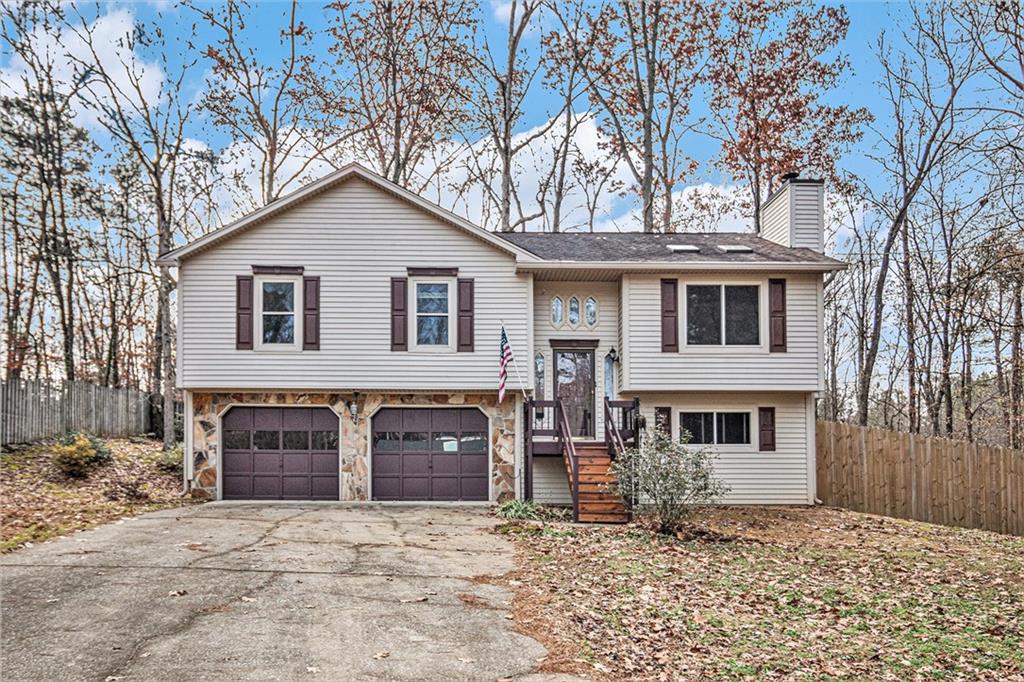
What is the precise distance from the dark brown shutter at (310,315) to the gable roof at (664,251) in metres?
4.58

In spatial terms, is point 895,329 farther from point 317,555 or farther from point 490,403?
point 317,555

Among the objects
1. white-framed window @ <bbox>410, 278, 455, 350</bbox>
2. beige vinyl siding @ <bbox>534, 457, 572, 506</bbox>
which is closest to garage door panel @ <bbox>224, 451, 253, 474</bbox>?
white-framed window @ <bbox>410, 278, 455, 350</bbox>

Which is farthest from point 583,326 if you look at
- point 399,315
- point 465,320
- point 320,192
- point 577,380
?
point 320,192

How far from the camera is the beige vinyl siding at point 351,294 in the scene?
17.0m

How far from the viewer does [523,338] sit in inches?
680

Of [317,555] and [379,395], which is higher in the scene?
[379,395]

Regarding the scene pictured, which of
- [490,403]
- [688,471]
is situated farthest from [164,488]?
[688,471]

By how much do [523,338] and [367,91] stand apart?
12.4 meters

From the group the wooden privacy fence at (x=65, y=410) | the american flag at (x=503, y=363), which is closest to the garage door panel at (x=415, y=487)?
the american flag at (x=503, y=363)

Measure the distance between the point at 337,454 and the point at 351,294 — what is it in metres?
3.39

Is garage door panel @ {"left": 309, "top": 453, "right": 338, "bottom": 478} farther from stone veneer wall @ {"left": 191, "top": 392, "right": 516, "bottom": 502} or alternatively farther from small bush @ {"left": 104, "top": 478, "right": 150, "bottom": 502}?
small bush @ {"left": 104, "top": 478, "right": 150, "bottom": 502}

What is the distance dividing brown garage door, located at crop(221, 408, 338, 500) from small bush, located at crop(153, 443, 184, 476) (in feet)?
10.3

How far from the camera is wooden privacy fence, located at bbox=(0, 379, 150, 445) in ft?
58.4

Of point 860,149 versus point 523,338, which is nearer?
point 523,338
